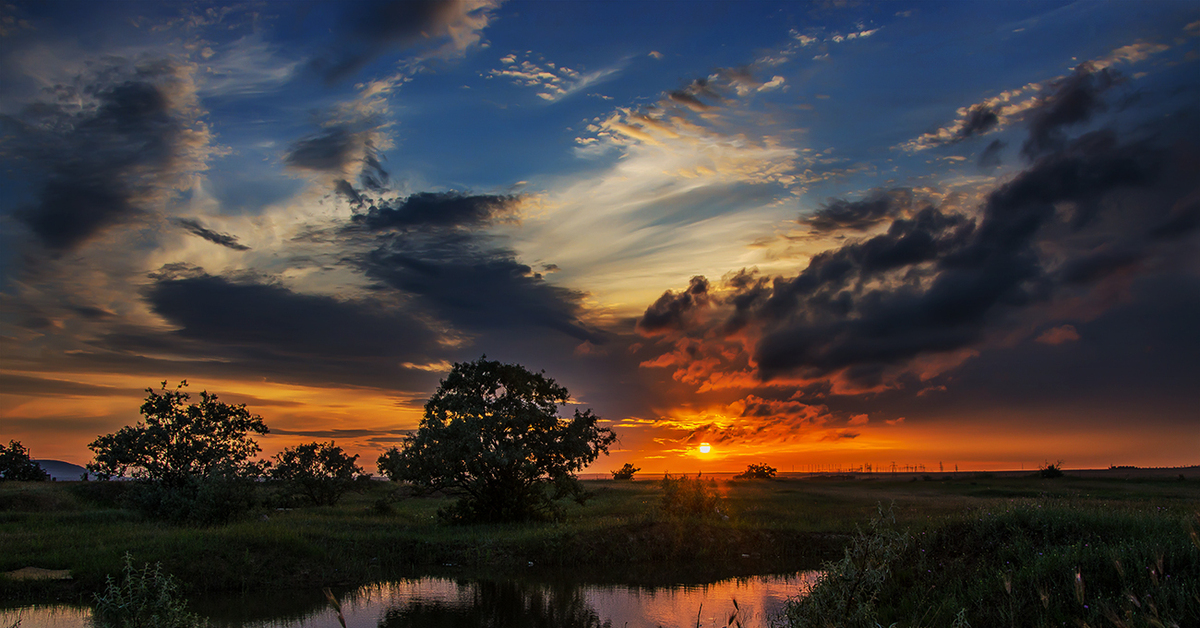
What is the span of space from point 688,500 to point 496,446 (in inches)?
364

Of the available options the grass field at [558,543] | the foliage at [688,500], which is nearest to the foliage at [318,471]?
the grass field at [558,543]

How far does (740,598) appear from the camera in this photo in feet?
63.0

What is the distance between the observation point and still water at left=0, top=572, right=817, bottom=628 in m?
16.3

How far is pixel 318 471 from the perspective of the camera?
46.7 meters

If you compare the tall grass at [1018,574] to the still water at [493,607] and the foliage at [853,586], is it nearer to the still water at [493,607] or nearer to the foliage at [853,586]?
the foliage at [853,586]

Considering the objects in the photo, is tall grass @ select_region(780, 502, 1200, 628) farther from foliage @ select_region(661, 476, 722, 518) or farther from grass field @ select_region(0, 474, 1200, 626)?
foliage @ select_region(661, 476, 722, 518)

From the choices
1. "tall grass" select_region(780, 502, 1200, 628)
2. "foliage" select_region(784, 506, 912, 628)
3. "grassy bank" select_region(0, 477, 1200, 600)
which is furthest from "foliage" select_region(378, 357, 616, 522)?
"foliage" select_region(784, 506, 912, 628)

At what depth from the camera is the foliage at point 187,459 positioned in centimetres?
3000

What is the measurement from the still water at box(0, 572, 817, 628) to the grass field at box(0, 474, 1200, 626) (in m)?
1.74

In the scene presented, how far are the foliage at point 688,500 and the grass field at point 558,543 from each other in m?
0.65

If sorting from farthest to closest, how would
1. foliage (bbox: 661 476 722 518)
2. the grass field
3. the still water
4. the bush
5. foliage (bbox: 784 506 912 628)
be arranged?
foliage (bbox: 661 476 722 518) < the bush < the still water < the grass field < foliage (bbox: 784 506 912 628)

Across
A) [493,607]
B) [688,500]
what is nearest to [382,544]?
[493,607]

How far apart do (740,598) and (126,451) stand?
1134 inches

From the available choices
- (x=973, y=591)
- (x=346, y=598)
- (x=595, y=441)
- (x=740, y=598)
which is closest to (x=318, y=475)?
(x=595, y=441)
